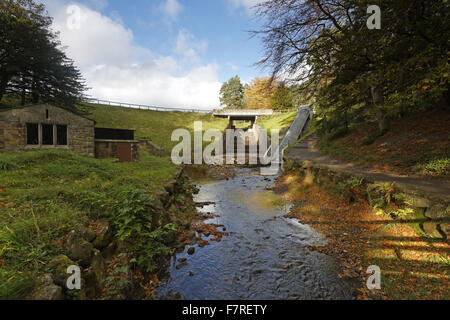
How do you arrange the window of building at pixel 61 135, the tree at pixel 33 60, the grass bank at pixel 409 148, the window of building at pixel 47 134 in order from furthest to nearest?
1. the tree at pixel 33 60
2. the window of building at pixel 61 135
3. the window of building at pixel 47 134
4. the grass bank at pixel 409 148

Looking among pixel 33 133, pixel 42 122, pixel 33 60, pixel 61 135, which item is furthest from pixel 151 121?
pixel 33 133

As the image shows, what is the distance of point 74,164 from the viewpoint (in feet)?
29.1

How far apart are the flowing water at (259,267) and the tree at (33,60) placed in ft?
A: 85.9

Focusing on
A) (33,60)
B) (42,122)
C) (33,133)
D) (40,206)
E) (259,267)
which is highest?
(33,60)

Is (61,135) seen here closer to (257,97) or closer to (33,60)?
(33,60)

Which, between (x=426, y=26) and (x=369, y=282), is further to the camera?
(x=426, y=26)

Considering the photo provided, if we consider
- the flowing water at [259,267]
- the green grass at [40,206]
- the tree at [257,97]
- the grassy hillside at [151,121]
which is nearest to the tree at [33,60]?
the grassy hillside at [151,121]

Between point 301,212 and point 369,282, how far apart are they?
462 centimetres

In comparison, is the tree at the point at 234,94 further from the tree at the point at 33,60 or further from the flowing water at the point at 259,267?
the flowing water at the point at 259,267

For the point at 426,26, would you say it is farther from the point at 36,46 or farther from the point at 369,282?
the point at 36,46

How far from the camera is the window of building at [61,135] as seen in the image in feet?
47.6

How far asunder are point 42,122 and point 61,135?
1341mm

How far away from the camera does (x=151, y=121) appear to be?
41.2 meters
